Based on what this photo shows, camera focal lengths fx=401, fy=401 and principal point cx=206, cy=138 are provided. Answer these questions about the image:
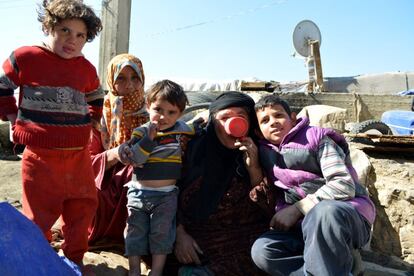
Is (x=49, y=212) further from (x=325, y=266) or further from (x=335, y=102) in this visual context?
(x=335, y=102)

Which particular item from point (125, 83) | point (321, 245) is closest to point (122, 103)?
point (125, 83)

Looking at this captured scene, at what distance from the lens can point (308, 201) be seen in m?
2.04

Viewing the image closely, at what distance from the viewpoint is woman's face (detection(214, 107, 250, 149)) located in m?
2.41

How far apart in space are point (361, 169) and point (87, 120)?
8.15 ft

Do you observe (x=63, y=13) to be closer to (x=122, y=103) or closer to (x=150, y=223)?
(x=122, y=103)

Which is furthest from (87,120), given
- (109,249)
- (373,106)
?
(373,106)

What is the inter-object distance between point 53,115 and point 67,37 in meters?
0.42

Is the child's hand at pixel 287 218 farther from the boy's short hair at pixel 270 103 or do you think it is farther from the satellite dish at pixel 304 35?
the satellite dish at pixel 304 35

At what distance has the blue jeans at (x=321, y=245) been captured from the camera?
5.83 feet

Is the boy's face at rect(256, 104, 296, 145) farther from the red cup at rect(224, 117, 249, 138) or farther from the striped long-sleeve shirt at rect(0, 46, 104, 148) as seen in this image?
the striped long-sleeve shirt at rect(0, 46, 104, 148)

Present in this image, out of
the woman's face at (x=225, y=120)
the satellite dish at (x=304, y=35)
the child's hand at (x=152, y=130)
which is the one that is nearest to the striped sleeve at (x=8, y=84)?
the child's hand at (x=152, y=130)

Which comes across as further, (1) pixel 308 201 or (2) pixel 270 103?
(2) pixel 270 103

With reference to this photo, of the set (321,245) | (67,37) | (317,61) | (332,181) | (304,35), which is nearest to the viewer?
(321,245)

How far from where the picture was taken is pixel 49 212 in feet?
7.00
